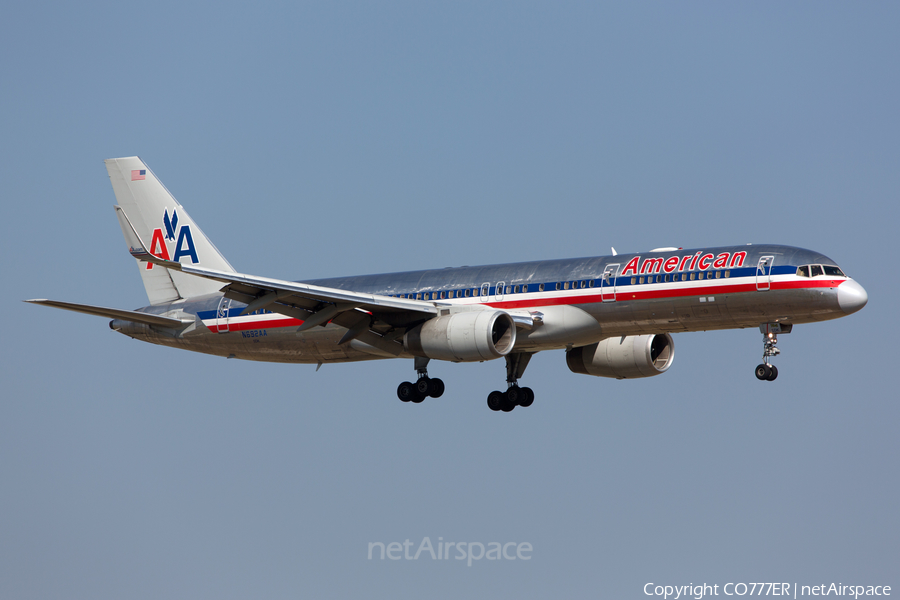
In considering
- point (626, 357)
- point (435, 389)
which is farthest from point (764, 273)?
point (435, 389)

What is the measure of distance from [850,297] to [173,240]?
30.1 m

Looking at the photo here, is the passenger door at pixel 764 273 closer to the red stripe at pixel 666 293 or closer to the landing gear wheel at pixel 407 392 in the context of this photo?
the red stripe at pixel 666 293

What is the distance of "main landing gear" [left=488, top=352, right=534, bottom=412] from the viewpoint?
47688 millimetres

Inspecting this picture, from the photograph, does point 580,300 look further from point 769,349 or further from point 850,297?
point 850,297

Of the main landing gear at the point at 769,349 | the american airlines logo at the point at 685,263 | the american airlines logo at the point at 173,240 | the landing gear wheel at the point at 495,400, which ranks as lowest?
the main landing gear at the point at 769,349

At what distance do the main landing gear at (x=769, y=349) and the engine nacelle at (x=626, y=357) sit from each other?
7102mm

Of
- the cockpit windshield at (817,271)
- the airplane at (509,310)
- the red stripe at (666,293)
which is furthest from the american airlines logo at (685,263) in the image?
the cockpit windshield at (817,271)

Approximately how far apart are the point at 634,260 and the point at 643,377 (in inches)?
325

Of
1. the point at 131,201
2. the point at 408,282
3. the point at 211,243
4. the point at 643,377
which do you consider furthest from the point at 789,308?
the point at 131,201

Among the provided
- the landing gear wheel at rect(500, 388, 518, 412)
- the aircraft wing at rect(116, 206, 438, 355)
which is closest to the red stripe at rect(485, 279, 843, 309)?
the aircraft wing at rect(116, 206, 438, 355)

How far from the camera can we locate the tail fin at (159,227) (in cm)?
5181

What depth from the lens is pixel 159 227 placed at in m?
52.4

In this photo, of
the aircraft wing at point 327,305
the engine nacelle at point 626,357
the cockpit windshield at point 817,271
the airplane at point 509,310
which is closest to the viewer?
the cockpit windshield at point 817,271

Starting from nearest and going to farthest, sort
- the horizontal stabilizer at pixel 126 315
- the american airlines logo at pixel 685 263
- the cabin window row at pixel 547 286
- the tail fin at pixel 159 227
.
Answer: the american airlines logo at pixel 685 263
the cabin window row at pixel 547 286
the horizontal stabilizer at pixel 126 315
the tail fin at pixel 159 227
